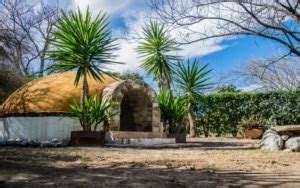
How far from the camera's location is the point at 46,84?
15.6 m

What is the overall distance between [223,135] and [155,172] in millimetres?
15488

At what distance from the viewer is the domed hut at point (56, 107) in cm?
1402

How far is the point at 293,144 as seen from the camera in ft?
35.1

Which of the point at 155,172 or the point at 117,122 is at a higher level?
the point at 117,122

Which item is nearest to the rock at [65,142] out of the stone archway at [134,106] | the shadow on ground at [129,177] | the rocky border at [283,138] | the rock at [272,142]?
the stone archway at [134,106]

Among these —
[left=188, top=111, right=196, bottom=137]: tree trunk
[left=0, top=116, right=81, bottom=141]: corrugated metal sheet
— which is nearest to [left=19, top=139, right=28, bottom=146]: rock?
[left=0, top=116, right=81, bottom=141]: corrugated metal sheet

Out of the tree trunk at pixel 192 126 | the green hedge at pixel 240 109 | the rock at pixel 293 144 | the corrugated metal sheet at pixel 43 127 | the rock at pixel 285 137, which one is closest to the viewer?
the rock at pixel 293 144

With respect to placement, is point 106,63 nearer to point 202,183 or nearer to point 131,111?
point 131,111

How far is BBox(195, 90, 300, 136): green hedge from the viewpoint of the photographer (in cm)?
2052

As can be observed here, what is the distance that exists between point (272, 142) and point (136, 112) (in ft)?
22.5

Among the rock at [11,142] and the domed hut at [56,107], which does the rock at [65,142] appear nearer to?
the domed hut at [56,107]

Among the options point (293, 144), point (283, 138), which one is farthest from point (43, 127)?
point (293, 144)

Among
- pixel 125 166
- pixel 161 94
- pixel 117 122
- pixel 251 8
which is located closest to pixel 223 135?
pixel 161 94

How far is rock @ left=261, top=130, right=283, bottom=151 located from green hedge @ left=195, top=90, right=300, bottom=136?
29.4ft
